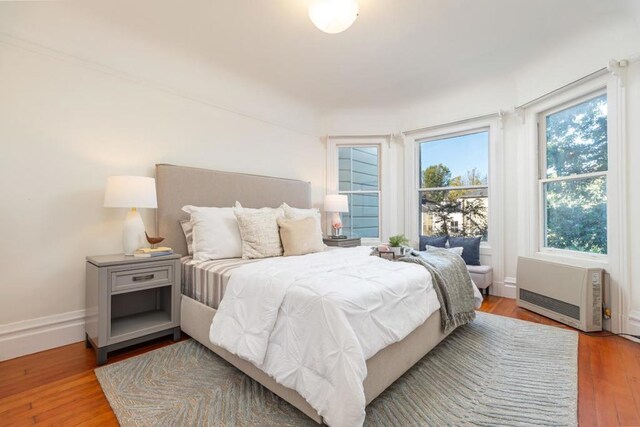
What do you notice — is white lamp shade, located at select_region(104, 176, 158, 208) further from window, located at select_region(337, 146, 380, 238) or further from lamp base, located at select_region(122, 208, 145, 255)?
window, located at select_region(337, 146, 380, 238)

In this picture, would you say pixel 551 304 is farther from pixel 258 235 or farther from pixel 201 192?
pixel 201 192

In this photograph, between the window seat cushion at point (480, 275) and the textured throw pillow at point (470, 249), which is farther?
the textured throw pillow at point (470, 249)

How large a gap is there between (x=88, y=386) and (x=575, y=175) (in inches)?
171

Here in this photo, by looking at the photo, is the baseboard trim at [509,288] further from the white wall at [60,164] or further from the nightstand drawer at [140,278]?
the white wall at [60,164]

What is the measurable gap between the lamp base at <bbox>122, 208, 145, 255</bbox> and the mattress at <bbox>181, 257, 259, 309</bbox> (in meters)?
0.39

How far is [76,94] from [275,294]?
2.38 metres

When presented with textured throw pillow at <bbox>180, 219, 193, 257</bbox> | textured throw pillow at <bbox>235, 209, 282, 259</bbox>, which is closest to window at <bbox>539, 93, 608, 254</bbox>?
textured throw pillow at <bbox>235, 209, 282, 259</bbox>

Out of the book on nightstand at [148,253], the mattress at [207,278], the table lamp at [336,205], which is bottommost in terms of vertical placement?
the mattress at [207,278]

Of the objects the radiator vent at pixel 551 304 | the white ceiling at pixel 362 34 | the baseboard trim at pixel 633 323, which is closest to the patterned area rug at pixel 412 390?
the radiator vent at pixel 551 304

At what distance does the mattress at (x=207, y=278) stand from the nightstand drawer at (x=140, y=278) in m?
0.16

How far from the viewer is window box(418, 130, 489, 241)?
154 inches

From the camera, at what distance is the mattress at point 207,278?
201cm

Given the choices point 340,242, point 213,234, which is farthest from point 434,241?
point 213,234

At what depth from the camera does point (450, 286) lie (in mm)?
2184
